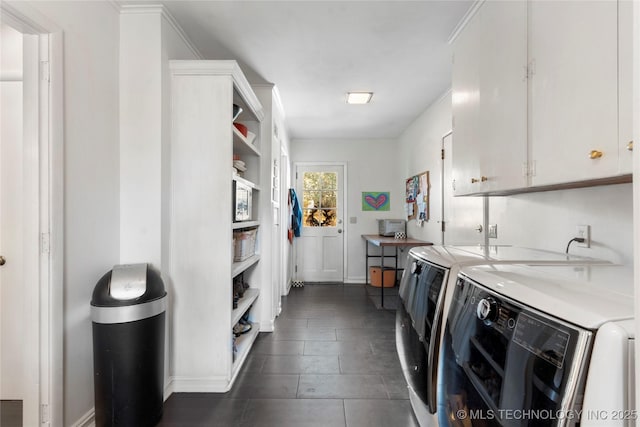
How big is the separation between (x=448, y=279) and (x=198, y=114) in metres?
1.90

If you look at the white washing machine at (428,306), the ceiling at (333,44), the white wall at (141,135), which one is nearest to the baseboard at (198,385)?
the white wall at (141,135)

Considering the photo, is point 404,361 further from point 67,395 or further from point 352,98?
point 352,98

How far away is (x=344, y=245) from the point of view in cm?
541

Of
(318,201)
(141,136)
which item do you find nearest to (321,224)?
(318,201)

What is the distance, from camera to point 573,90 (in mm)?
1129

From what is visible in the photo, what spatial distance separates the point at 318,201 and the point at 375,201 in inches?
40.1

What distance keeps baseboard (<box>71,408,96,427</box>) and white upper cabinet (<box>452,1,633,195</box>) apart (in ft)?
8.43

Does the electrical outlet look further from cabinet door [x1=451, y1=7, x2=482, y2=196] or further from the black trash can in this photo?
the black trash can

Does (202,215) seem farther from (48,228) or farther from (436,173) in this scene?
(436,173)

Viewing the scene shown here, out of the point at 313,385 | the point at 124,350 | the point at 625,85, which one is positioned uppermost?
the point at 625,85

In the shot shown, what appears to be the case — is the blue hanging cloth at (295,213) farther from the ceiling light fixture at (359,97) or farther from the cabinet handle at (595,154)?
the cabinet handle at (595,154)

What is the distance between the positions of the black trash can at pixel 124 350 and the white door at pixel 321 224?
3773mm

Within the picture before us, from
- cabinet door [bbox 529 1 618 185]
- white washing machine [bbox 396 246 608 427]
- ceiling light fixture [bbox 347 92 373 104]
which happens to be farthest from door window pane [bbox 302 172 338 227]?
cabinet door [bbox 529 1 618 185]

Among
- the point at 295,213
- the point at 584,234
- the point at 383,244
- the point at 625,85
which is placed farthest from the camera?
the point at 295,213
